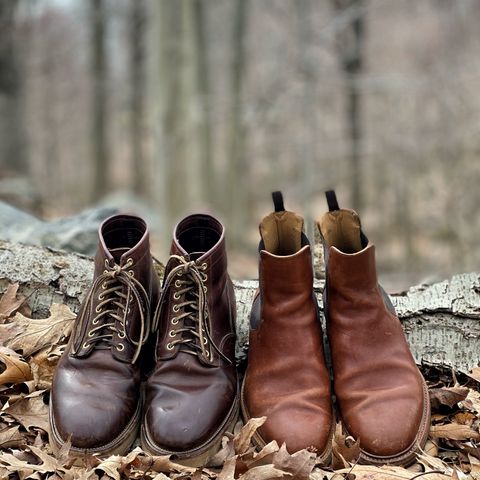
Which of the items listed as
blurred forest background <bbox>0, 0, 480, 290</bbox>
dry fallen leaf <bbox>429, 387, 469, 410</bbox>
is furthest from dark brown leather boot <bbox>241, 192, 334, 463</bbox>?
blurred forest background <bbox>0, 0, 480, 290</bbox>

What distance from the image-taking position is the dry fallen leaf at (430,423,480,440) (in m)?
2.09

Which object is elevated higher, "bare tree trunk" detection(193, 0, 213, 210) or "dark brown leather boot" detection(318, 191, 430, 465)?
"bare tree trunk" detection(193, 0, 213, 210)

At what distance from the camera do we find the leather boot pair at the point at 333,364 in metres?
1.96

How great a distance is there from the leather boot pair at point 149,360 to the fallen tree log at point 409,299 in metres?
0.34

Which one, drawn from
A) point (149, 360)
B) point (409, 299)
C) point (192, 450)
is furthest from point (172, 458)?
point (409, 299)

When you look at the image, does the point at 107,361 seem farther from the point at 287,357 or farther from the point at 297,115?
the point at 297,115

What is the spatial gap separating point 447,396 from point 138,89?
1918 cm

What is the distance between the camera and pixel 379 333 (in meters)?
2.11

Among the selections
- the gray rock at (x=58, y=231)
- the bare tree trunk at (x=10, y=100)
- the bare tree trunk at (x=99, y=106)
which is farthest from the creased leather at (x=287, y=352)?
the bare tree trunk at (x=99, y=106)

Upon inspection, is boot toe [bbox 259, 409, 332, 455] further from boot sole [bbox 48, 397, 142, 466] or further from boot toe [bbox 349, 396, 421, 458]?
boot sole [bbox 48, 397, 142, 466]

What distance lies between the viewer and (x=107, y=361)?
2.10 metres

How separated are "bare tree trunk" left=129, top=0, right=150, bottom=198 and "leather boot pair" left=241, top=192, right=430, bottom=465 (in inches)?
662

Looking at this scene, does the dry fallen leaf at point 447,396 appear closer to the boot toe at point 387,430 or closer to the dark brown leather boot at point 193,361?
the boot toe at point 387,430

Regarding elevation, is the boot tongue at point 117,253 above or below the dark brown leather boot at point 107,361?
above
